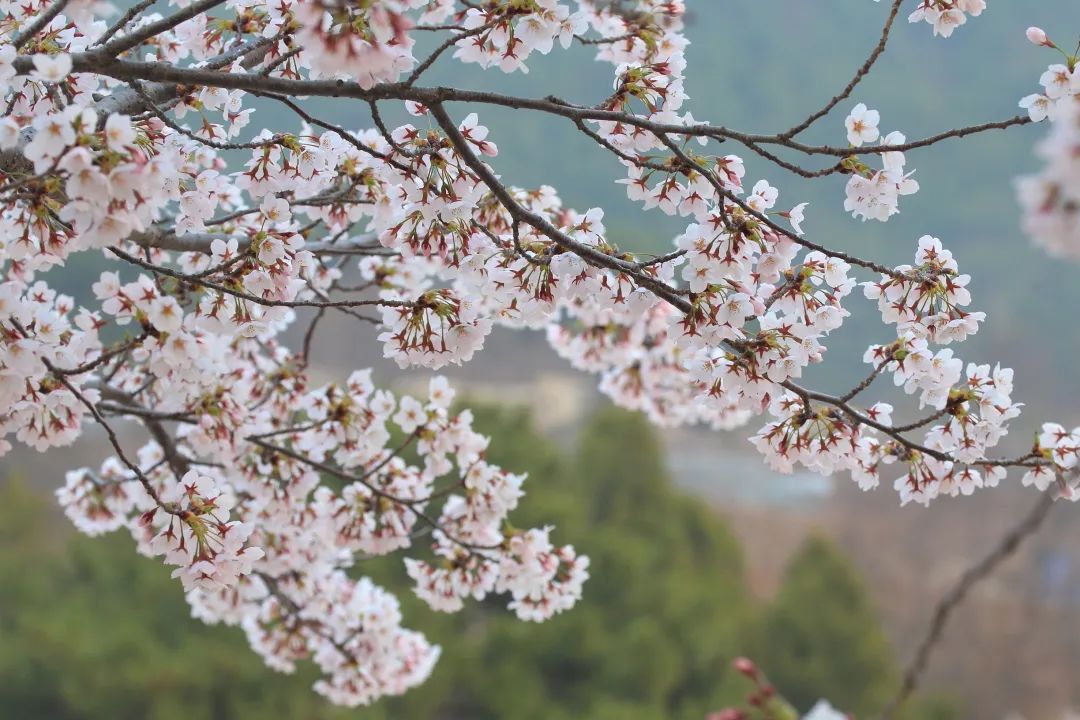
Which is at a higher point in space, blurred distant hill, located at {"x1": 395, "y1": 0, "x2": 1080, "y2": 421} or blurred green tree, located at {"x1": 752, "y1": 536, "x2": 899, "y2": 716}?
blurred distant hill, located at {"x1": 395, "y1": 0, "x2": 1080, "y2": 421}

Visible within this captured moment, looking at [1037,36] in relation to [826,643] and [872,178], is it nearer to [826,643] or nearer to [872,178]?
[872,178]

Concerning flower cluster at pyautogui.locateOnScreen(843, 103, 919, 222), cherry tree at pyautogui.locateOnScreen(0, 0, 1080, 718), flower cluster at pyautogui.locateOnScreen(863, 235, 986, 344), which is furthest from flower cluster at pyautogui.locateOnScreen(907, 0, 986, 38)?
flower cluster at pyautogui.locateOnScreen(863, 235, 986, 344)

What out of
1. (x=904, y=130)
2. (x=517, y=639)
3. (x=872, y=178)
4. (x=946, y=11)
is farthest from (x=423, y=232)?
(x=904, y=130)

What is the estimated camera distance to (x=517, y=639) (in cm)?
560

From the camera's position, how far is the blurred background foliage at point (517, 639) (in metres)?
5.02

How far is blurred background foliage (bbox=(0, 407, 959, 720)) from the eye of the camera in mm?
5023

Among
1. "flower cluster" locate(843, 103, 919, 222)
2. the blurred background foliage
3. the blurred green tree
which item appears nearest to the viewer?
"flower cluster" locate(843, 103, 919, 222)

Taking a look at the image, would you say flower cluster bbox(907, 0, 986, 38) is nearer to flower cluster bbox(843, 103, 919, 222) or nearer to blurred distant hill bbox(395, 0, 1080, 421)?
flower cluster bbox(843, 103, 919, 222)

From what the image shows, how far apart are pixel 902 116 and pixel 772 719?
15.9 metres

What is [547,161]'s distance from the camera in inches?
494

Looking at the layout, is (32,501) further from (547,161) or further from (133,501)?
(547,161)

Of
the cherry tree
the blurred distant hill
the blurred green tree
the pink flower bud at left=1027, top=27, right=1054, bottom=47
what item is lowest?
the cherry tree

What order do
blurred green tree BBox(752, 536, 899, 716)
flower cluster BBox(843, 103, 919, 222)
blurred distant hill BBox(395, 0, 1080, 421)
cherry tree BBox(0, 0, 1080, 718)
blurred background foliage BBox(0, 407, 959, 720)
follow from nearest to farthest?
cherry tree BBox(0, 0, 1080, 718), flower cluster BBox(843, 103, 919, 222), blurred background foliage BBox(0, 407, 959, 720), blurred green tree BBox(752, 536, 899, 716), blurred distant hill BBox(395, 0, 1080, 421)

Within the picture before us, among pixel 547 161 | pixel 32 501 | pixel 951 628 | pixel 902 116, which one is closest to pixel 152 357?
pixel 32 501
